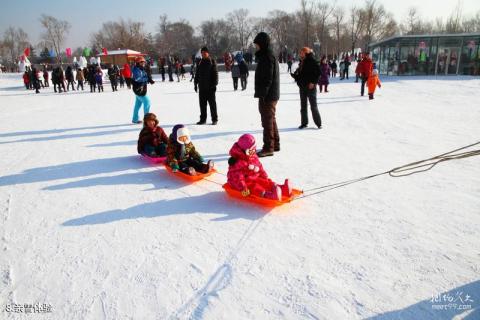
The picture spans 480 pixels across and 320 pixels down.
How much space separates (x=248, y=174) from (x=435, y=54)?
21408 millimetres

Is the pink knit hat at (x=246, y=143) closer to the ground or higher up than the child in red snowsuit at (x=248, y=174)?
higher up

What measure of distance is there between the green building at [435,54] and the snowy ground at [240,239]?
1745cm

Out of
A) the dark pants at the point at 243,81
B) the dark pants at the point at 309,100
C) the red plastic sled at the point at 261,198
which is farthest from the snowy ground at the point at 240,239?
the dark pants at the point at 243,81

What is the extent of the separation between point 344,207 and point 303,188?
645 millimetres

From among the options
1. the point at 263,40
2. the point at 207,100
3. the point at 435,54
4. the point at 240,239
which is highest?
the point at 435,54

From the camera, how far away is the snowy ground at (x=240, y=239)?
2244 mm

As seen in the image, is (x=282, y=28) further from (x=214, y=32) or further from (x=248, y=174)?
(x=248, y=174)

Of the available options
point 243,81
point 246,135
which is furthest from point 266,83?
point 243,81

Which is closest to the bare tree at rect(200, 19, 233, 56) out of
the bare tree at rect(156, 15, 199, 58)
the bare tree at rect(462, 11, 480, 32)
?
the bare tree at rect(156, 15, 199, 58)

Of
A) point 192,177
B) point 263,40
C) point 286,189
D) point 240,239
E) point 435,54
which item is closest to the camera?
point 240,239

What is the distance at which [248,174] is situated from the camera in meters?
3.64

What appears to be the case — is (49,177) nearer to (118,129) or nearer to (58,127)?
(118,129)

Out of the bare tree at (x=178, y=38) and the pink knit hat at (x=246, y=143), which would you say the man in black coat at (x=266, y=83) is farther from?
the bare tree at (x=178, y=38)

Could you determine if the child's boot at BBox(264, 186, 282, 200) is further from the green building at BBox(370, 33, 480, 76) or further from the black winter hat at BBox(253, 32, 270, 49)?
the green building at BBox(370, 33, 480, 76)
